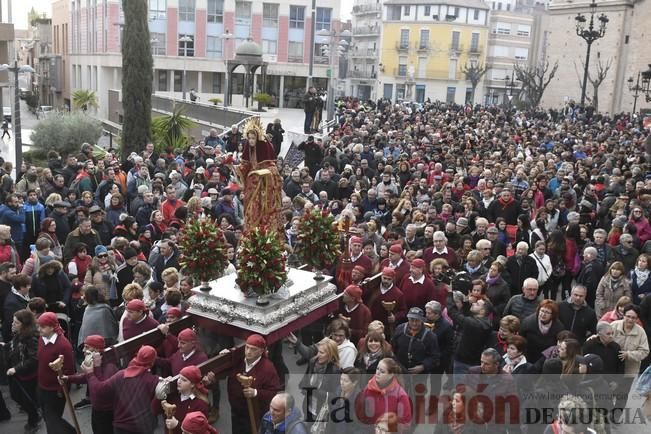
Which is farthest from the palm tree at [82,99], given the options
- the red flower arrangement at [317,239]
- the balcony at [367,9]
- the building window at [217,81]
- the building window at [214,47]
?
the balcony at [367,9]

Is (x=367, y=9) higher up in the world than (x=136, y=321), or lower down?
higher up

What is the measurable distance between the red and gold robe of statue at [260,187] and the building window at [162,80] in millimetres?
48151

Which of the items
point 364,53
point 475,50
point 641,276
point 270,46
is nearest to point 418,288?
point 641,276

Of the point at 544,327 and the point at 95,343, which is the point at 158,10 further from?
the point at 544,327

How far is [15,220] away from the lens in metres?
10.4

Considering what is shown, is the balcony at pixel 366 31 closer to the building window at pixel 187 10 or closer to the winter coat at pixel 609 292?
the building window at pixel 187 10

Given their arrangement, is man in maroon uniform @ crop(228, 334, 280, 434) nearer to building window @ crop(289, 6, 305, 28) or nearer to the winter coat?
the winter coat

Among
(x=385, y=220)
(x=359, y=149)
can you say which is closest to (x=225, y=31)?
(x=359, y=149)

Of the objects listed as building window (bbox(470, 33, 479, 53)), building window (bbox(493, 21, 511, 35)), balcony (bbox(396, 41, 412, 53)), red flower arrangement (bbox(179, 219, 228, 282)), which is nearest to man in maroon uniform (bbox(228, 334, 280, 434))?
red flower arrangement (bbox(179, 219, 228, 282))

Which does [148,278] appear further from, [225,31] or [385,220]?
[225,31]

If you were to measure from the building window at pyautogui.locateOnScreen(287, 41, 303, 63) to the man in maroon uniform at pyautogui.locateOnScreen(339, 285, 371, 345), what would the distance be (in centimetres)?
4879

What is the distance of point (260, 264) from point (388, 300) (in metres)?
1.90

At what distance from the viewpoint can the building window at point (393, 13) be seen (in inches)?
3147

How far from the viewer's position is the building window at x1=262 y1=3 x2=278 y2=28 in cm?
5312
